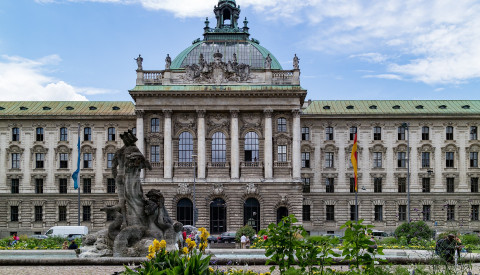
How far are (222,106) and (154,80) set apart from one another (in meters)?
8.62

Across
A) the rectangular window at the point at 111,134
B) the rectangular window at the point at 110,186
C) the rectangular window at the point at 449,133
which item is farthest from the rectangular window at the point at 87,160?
the rectangular window at the point at 449,133

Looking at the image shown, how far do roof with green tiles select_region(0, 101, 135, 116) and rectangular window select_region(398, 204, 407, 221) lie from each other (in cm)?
3671

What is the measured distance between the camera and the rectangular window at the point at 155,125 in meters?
69.8

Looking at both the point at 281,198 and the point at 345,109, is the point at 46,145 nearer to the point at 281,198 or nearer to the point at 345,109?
the point at 281,198

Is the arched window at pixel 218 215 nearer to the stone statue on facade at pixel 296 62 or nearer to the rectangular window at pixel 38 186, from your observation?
the stone statue on facade at pixel 296 62

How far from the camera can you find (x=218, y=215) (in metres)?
68.4

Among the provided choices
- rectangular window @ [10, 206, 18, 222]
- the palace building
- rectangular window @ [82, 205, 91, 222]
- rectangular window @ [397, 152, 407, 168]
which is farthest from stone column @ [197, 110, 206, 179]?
rectangular window @ [397, 152, 407, 168]

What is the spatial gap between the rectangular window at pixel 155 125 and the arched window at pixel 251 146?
34.1ft

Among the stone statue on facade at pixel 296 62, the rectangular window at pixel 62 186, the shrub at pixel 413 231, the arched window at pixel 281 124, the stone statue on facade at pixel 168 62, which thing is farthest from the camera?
the rectangular window at pixel 62 186

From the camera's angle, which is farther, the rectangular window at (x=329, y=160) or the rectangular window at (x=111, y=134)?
the rectangular window at (x=329, y=160)

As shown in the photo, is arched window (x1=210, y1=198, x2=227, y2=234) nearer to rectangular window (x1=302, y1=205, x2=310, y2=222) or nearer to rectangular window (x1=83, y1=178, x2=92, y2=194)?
rectangular window (x1=302, y1=205, x2=310, y2=222)

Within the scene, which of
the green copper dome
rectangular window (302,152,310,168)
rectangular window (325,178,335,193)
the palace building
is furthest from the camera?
rectangular window (302,152,310,168)

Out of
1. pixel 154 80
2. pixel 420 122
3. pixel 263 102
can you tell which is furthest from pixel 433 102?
pixel 154 80

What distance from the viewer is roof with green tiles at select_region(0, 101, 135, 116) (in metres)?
78.0
